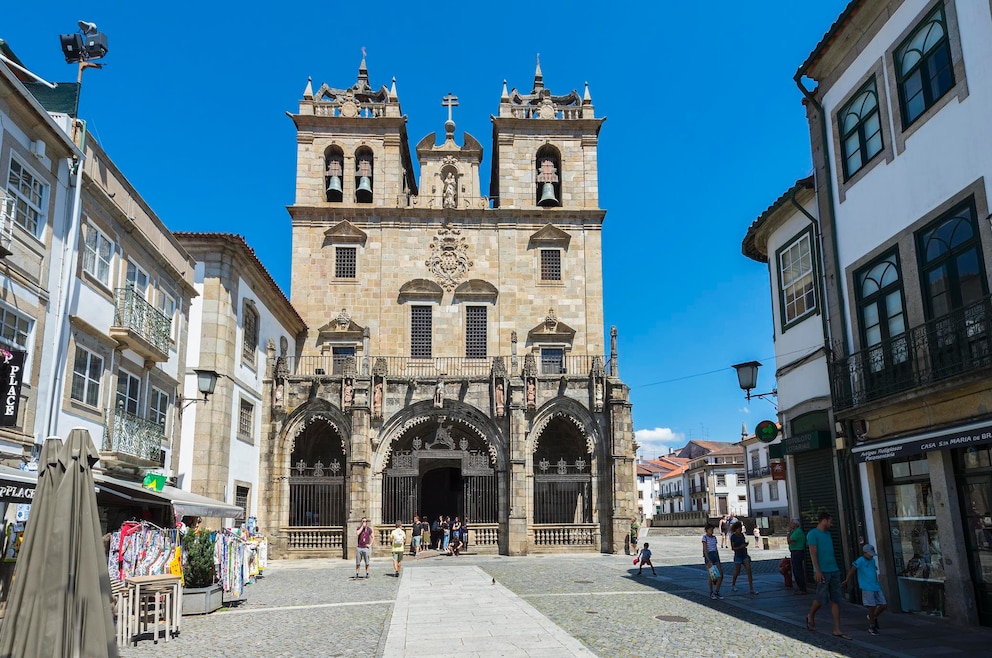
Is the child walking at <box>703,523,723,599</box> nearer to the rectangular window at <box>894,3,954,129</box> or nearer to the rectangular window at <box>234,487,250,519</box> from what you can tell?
the rectangular window at <box>894,3,954,129</box>

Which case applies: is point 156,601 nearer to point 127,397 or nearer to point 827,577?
point 127,397

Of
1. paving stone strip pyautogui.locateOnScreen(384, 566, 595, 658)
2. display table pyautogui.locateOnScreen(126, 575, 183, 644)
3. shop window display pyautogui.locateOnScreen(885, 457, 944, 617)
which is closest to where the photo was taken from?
paving stone strip pyautogui.locateOnScreen(384, 566, 595, 658)

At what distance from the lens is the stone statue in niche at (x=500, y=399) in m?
28.2

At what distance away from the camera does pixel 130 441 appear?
16.8m

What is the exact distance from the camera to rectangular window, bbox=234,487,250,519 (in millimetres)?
24922

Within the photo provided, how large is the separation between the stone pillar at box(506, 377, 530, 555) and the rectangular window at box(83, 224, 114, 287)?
1542 centimetres

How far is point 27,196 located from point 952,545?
1528cm

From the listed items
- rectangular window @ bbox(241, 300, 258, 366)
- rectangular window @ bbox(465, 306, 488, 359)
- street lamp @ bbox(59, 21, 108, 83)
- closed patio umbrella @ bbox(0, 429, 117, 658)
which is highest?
street lamp @ bbox(59, 21, 108, 83)

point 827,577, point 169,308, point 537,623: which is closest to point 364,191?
point 169,308

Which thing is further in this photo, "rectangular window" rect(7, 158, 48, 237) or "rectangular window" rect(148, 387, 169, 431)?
"rectangular window" rect(148, 387, 169, 431)

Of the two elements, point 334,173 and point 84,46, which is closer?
point 84,46

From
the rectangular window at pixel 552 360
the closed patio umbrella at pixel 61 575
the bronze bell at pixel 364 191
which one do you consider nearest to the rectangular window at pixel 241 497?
the rectangular window at pixel 552 360

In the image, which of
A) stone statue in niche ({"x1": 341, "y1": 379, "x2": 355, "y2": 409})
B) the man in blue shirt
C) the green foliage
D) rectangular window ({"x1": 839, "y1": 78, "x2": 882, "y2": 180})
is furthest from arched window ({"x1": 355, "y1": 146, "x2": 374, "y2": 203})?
the man in blue shirt

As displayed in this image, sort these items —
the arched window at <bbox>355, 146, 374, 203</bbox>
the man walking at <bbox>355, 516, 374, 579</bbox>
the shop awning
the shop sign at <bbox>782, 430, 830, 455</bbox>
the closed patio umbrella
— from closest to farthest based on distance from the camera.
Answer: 1. the closed patio umbrella
2. the shop awning
3. the shop sign at <bbox>782, 430, 830, 455</bbox>
4. the man walking at <bbox>355, 516, 374, 579</bbox>
5. the arched window at <bbox>355, 146, 374, 203</bbox>
